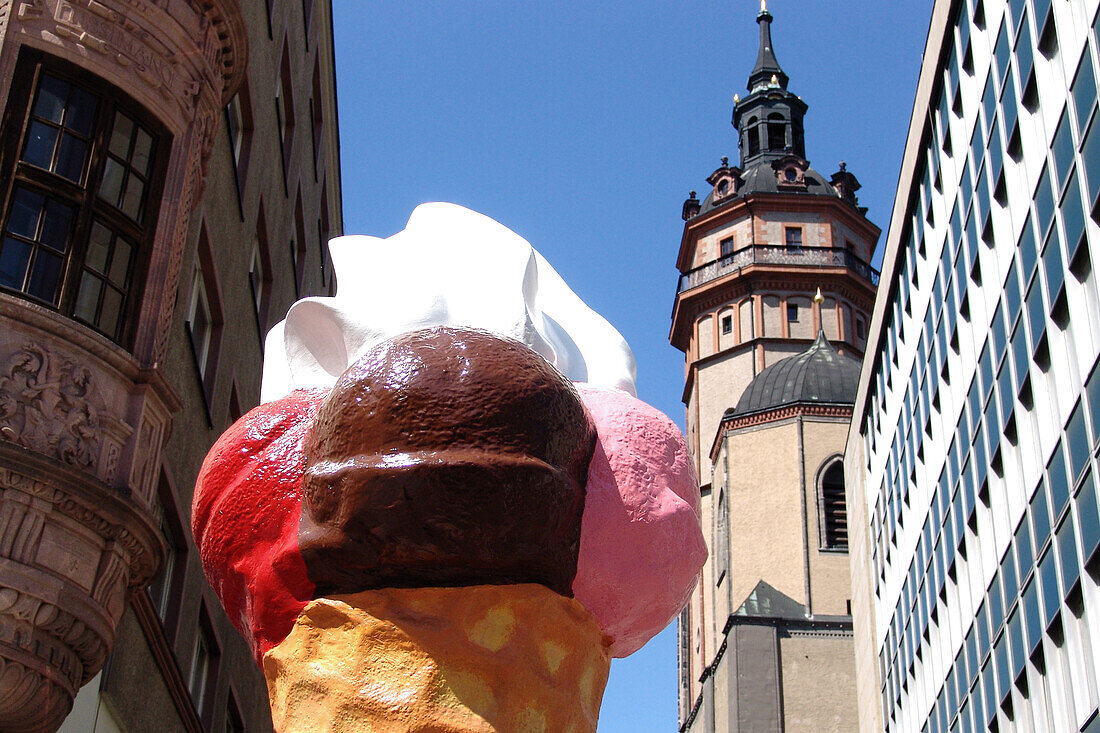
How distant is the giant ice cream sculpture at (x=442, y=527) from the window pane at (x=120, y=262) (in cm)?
738

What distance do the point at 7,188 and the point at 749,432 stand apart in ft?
120

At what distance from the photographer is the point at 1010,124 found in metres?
20.0

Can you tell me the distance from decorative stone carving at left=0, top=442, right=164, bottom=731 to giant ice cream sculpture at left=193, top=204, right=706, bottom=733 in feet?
18.9

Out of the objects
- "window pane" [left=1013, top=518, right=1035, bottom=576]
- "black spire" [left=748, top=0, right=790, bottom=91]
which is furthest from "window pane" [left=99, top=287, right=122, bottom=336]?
"black spire" [left=748, top=0, right=790, bottom=91]

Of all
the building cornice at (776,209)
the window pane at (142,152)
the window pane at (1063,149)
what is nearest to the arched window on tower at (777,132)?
the building cornice at (776,209)

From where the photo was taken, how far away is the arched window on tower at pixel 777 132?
6378cm

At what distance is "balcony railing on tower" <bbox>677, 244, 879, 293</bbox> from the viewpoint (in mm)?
53750

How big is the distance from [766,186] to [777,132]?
7745mm

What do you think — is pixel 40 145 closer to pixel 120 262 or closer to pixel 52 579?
pixel 120 262

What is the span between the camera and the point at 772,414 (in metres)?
43.8

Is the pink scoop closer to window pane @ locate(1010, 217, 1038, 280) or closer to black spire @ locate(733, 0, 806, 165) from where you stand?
window pane @ locate(1010, 217, 1038, 280)

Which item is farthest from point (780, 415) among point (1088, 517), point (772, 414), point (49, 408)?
point (49, 408)

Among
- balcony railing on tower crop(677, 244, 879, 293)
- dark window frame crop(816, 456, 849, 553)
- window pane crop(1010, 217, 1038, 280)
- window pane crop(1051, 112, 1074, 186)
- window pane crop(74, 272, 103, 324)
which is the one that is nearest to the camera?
window pane crop(74, 272, 103, 324)

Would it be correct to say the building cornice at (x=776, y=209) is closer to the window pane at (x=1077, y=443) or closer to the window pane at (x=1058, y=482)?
the window pane at (x=1058, y=482)
